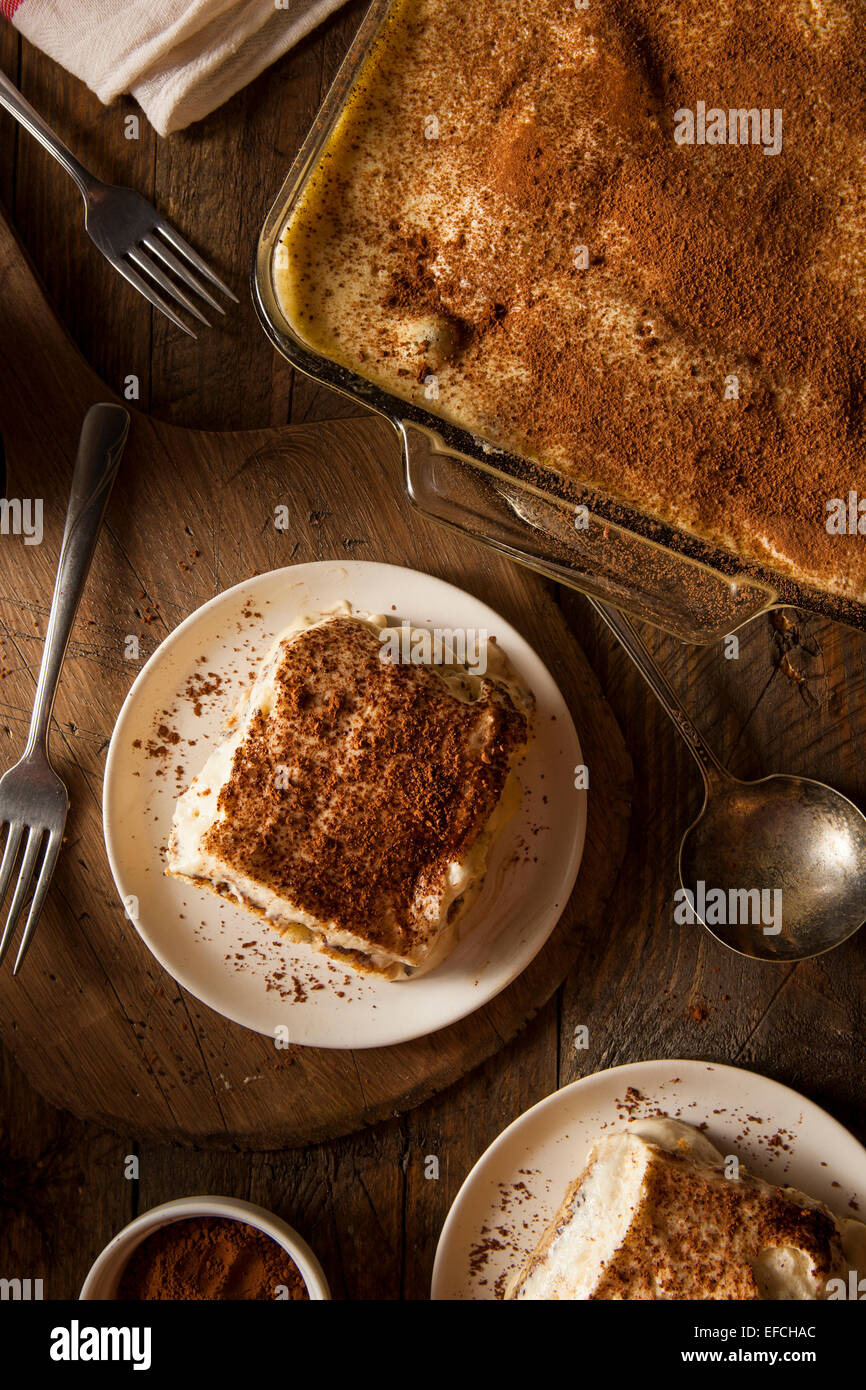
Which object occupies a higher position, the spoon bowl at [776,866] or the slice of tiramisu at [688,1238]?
the spoon bowl at [776,866]

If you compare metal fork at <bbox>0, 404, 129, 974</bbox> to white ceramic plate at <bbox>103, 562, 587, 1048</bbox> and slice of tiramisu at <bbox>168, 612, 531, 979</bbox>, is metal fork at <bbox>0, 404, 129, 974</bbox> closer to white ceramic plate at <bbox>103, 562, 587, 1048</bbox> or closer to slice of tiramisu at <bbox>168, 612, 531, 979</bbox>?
white ceramic plate at <bbox>103, 562, 587, 1048</bbox>

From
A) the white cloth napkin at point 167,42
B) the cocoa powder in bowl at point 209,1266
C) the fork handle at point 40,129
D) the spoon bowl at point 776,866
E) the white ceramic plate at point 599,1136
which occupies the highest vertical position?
the white cloth napkin at point 167,42

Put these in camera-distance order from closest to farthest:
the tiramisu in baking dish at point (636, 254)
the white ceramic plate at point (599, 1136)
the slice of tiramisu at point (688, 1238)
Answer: the tiramisu in baking dish at point (636, 254) < the slice of tiramisu at point (688, 1238) < the white ceramic plate at point (599, 1136)

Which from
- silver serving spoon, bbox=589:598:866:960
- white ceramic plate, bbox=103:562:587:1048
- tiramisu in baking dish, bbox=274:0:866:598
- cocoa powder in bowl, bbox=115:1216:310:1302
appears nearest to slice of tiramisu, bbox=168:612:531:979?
white ceramic plate, bbox=103:562:587:1048

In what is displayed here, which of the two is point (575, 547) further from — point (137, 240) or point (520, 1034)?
point (137, 240)

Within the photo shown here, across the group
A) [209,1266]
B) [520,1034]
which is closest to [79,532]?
[520,1034]

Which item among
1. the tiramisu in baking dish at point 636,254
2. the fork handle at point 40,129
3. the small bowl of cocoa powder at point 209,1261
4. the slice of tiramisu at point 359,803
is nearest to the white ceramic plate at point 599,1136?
the small bowl of cocoa powder at point 209,1261

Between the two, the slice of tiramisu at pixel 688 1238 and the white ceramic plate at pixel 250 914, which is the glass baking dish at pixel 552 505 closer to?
the white ceramic plate at pixel 250 914

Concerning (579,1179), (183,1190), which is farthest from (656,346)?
(183,1190)
